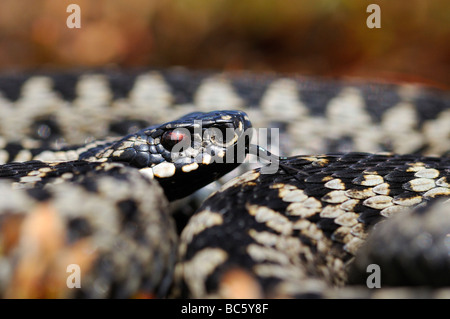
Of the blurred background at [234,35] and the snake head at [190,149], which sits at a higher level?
the blurred background at [234,35]

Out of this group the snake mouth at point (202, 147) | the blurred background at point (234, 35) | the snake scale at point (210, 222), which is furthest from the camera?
the blurred background at point (234, 35)

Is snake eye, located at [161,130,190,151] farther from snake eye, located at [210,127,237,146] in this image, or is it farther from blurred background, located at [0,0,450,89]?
blurred background, located at [0,0,450,89]

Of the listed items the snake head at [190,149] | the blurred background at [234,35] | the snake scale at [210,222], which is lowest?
the snake scale at [210,222]

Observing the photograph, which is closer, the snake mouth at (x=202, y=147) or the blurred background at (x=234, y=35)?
the snake mouth at (x=202, y=147)

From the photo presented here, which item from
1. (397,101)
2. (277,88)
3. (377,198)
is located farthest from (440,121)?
(377,198)

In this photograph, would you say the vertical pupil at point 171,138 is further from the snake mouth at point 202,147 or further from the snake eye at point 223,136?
the snake eye at point 223,136

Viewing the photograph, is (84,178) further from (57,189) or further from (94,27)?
(94,27)

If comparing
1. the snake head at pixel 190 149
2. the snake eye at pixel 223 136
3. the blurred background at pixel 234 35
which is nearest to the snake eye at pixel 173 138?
the snake head at pixel 190 149
